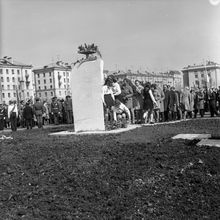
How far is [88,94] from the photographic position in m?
13.3

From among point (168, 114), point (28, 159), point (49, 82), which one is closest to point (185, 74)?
point (49, 82)

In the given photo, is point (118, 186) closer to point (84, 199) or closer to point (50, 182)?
point (84, 199)

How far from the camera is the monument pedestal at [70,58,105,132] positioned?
43.1ft

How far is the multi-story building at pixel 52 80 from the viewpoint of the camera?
153 metres

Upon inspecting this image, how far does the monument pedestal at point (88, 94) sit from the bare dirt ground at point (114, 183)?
4.53 metres

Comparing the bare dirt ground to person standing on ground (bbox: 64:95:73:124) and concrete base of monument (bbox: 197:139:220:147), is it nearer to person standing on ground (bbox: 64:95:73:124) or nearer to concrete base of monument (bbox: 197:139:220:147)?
concrete base of monument (bbox: 197:139:220:147)

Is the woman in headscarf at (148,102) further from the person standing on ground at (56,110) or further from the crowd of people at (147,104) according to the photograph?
the person standing on ground at (56,110)

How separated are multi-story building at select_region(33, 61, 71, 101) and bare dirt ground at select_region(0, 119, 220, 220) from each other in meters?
145

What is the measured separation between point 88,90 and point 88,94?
134mm

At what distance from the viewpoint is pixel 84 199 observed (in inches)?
235

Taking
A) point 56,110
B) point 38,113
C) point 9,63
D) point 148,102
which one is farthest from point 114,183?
point 9,63

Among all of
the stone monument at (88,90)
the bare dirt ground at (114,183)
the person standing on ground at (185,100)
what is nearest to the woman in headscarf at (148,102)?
the person standing on ground at (185,100)

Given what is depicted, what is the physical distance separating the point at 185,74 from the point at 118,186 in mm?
141166

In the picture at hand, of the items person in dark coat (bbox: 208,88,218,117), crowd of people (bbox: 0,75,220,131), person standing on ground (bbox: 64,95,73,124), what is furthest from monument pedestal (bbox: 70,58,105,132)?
person standing on ground (bbox: 64,95,73,124)
